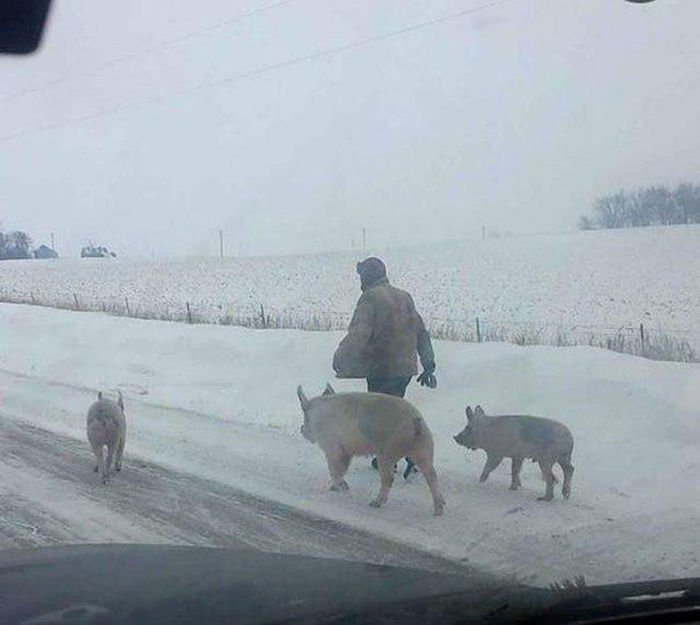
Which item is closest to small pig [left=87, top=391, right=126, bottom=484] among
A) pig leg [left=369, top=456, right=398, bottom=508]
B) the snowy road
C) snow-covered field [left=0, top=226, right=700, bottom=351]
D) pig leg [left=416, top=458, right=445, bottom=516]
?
the snowy road

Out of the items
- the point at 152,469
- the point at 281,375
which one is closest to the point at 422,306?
the point at 281,375

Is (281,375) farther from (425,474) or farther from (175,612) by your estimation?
(175,612)

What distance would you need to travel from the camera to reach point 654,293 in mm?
15031

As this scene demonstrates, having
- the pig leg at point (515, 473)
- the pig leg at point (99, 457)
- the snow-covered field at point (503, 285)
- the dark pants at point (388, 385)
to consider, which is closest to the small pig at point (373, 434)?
the pig leg at point (515, 473)

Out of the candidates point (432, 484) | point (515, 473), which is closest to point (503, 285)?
point (515, 473)

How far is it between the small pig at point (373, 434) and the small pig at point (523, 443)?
2.05 feet

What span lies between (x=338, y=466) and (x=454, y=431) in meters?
2.57

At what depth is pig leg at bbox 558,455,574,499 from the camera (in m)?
8.01

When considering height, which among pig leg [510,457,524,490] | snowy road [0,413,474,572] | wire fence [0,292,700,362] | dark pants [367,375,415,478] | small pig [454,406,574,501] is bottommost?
snowy road [0,413,474,572]

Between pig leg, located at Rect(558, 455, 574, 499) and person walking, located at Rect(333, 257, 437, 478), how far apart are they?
1.92 metres

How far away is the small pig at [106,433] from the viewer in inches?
369

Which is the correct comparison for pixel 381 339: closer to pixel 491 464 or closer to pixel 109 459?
pixel 491 464

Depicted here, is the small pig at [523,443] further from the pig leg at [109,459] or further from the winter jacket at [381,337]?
the pig leg at [109,459]

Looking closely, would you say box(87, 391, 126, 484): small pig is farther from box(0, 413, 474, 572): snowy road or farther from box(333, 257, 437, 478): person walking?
box(333, 257, 437, 478): person walking
